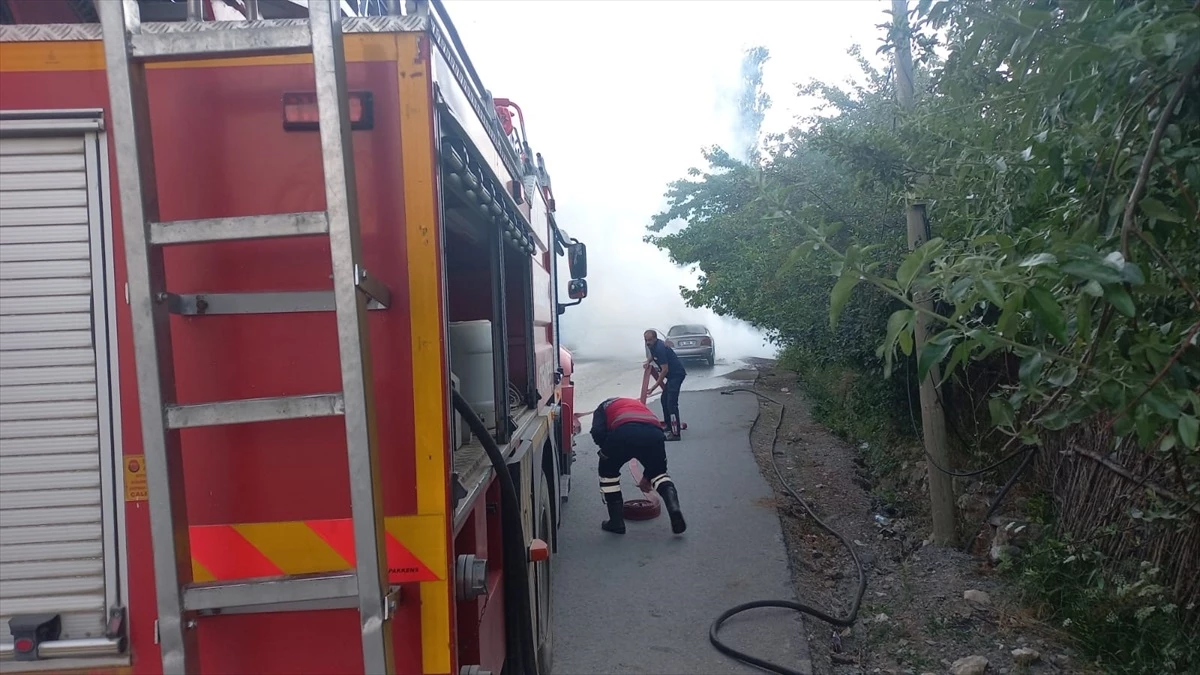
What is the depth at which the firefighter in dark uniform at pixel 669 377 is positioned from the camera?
12.7 meters

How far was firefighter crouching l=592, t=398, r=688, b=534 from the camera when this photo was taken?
7531 millimetres

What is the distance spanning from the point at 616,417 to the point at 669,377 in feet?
16.8

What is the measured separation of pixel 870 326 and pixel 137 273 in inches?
319

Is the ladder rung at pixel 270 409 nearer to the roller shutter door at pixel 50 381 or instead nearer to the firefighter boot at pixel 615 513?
the roller shutter door at pixel 50 381

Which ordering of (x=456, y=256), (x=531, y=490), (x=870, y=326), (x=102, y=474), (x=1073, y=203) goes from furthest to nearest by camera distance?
(x=870, y=326) < (x=456, y=256) < (x=531, y=490) < (x=1073, y=203) < (x=102, y=474)

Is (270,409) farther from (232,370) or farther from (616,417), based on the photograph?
(616,417)

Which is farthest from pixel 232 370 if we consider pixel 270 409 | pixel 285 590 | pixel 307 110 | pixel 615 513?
pixel 615 513

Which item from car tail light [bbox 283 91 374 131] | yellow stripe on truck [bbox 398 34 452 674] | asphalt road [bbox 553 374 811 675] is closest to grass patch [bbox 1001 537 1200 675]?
asphalt road [bbox 553 374 811 675]

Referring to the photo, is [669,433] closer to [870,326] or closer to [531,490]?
[870,326]

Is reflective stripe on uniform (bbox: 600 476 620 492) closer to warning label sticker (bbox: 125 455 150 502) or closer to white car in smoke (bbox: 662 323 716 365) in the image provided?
warning label sticker (bbox: 125 455 150 502)

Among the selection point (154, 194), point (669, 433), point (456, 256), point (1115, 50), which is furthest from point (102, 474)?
point (669, 433)

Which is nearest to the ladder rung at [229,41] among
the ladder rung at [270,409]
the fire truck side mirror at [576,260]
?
the ladder rung at [270,409]

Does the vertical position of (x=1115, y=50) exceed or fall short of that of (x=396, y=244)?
it exceeds it

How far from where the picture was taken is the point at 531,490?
4.73 m
